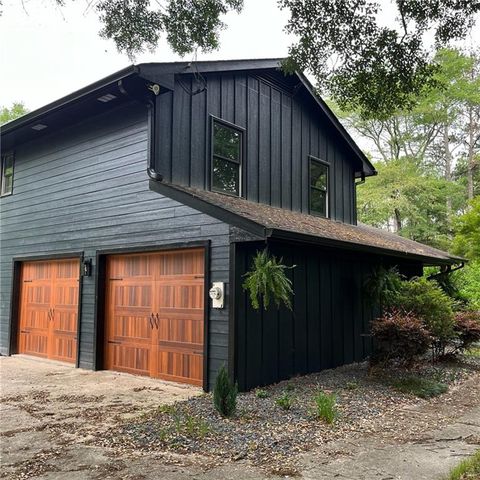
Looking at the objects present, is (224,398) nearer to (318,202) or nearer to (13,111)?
(318,202)

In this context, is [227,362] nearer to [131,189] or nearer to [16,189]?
[131,189]

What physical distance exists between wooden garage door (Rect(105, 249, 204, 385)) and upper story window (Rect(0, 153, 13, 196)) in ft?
14.6

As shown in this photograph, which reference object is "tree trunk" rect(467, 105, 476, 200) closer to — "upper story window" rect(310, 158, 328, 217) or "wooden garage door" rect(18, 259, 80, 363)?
"upper story window" rect(310, 158, 328, 217)

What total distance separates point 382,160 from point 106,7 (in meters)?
21.4

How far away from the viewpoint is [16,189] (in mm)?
10641

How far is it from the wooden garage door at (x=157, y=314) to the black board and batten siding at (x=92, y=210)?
342mm

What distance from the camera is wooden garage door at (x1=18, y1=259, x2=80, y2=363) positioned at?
899cm

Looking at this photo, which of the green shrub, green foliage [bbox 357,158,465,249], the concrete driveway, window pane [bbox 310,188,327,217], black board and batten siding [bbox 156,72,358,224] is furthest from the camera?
green foliage [bbox 357,158,465,249]

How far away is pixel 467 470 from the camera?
138 inches

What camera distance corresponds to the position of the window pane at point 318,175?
10548 mm

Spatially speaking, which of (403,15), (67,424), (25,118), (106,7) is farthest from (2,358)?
(403,15)

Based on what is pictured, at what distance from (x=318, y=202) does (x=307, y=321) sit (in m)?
3.74

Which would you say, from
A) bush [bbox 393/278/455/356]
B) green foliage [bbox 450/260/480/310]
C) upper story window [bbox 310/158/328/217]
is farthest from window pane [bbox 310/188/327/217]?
green foliage [bbox 450/260/480/310]

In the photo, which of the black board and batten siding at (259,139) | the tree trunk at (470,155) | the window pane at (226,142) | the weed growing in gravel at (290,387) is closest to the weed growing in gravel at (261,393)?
the weed growing in gravel at (290,387)
